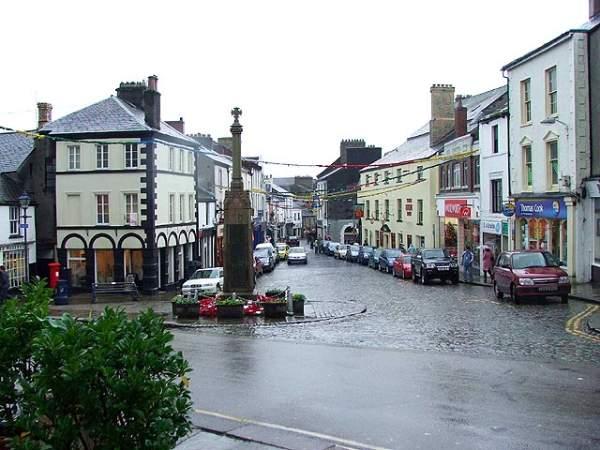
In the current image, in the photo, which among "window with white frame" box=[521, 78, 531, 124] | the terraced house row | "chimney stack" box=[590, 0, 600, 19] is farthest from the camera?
"window with white frame" box=[521, 78, 531, 124]

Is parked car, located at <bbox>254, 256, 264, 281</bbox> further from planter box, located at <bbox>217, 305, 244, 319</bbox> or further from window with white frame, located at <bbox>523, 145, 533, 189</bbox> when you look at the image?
planter box, located at <bbox>217, 305, 244, 319</bbox>

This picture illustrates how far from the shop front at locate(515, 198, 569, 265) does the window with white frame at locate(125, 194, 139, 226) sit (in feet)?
59.1

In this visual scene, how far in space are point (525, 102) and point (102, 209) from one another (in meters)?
20.5

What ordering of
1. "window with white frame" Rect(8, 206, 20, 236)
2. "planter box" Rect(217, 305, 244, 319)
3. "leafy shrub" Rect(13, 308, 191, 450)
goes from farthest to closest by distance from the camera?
"window with white frame" Rect(8, 206, 20, 236), "planter box" Rect(217, 305, 244, 319), "leafy shrub" Rect(13, 308, 191, 450)

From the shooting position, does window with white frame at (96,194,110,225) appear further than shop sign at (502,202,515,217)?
Yes

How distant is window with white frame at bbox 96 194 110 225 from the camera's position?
1336 inches

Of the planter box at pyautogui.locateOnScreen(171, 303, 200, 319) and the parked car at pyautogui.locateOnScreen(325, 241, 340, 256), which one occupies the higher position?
the parked car at pyautogui.locateOnScreen(325, 241, 340, 256)

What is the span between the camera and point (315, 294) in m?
30.6

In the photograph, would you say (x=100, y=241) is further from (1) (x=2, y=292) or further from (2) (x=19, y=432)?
(2) (x=19, y=432)

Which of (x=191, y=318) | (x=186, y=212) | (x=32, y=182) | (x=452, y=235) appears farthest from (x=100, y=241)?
(x=452, y=235)

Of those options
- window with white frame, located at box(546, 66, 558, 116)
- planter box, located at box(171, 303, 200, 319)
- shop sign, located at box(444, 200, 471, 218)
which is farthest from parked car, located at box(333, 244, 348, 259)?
planter box, located at box(171, 303, 200, 319)

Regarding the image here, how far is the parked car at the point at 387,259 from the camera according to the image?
45231 millimetres

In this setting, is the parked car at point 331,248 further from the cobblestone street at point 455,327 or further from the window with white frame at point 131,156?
the cobblestone street at point 455,327

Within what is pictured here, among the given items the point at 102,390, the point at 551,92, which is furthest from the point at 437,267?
the point at 102,390
